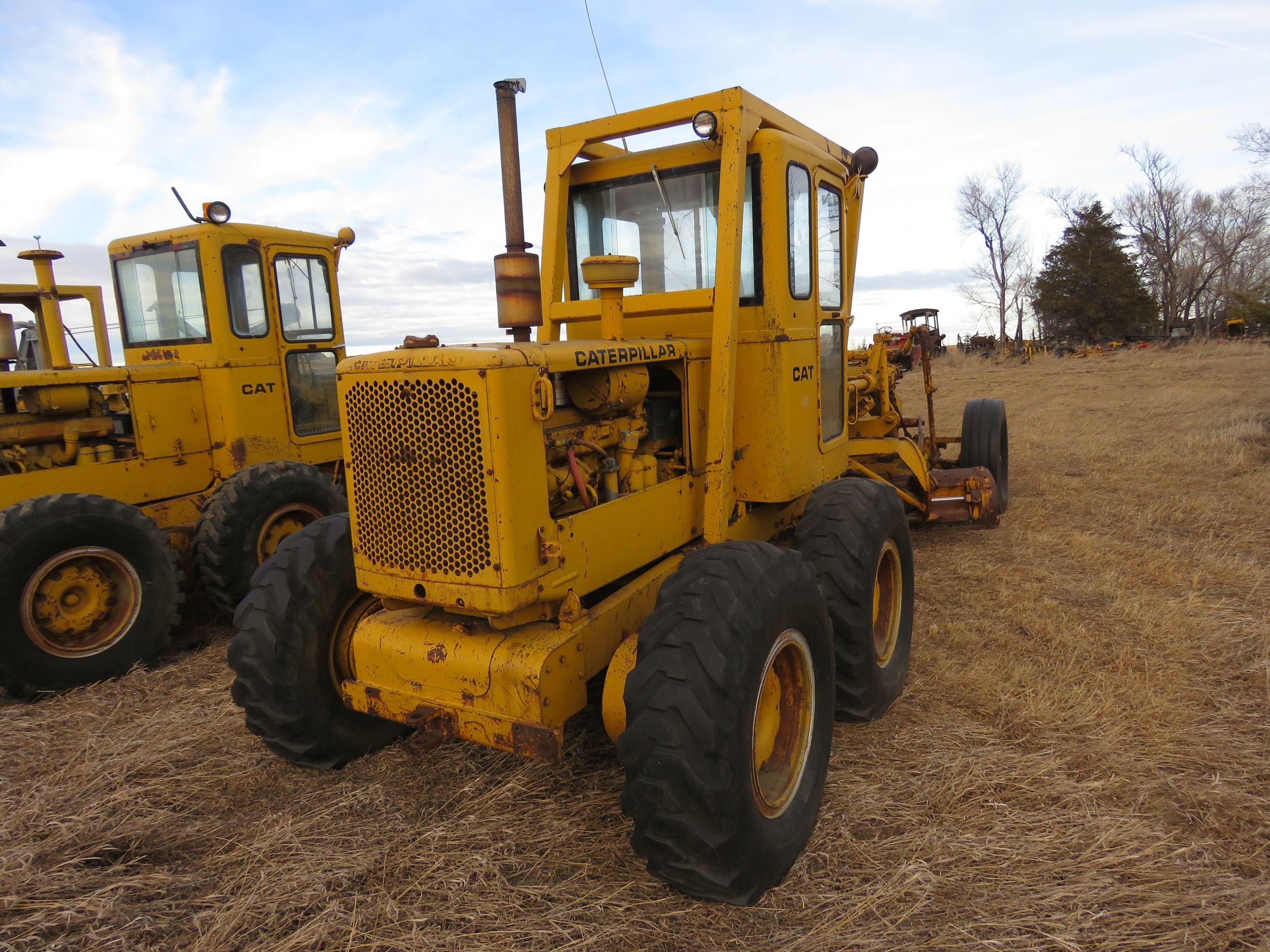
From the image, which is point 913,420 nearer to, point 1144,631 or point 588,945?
point 1144,631

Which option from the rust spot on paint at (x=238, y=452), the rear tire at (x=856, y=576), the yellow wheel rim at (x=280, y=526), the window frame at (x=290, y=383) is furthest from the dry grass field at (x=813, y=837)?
the window frame at (x=290, y=383)

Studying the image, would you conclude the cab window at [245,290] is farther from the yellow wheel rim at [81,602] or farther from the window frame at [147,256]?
the yellow wheel rim at [81,602]

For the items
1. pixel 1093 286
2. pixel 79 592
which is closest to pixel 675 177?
pixel 79 592

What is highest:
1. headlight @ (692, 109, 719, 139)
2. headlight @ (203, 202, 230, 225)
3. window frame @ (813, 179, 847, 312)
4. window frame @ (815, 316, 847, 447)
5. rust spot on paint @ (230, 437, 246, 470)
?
headlight @ (203, 202, 230, 225)

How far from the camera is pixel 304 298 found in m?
6.55

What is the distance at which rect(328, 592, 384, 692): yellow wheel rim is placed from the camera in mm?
3404

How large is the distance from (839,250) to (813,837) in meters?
3.17

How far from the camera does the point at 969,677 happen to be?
4.25 metres

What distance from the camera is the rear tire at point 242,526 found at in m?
5.24

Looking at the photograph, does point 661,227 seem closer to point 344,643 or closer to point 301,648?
point 344,643

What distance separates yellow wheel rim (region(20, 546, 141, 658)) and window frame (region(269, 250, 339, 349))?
7.44 feet

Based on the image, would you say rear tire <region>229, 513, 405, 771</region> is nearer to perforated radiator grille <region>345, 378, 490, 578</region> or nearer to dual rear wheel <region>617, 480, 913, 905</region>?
perforated radiator grille <region>345, 378, 490, 578</region>

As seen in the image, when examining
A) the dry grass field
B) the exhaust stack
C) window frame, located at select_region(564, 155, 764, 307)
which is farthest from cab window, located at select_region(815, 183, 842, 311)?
the exhaust stack

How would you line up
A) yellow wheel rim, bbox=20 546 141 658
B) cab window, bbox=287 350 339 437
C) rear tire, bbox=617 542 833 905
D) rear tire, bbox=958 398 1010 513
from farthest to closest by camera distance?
rear tire, bbox=958 398 1010 513
cab window, bbox=287 350 339 437
yellow wheel rim, bbox=20 546 141 658
rear tire, bbox=617 542 833 905
